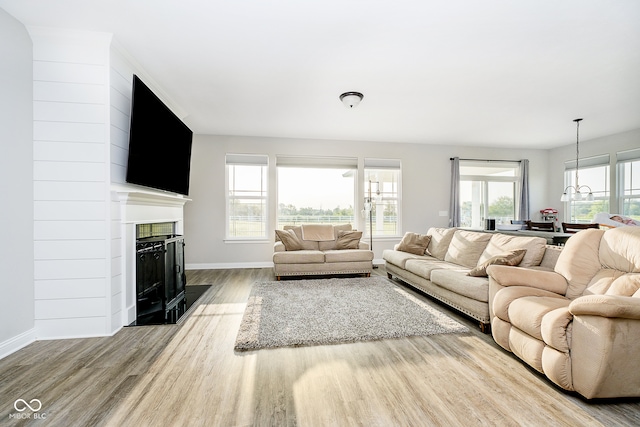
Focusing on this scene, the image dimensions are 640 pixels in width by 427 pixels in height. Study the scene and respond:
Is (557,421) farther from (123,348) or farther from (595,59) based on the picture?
(595,59)

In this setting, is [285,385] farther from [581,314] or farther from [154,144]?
[154,144]

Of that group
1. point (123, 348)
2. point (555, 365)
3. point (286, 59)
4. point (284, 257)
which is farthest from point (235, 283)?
point (555, 365)

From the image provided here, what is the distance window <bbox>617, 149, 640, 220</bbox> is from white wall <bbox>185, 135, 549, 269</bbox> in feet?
Answer: 5.83

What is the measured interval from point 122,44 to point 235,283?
328cm

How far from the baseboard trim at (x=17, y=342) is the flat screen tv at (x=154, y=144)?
1.50 metres

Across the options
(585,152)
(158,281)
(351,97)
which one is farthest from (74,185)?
(585,152)

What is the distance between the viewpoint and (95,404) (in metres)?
1.61

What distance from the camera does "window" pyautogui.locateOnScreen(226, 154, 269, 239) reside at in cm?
563

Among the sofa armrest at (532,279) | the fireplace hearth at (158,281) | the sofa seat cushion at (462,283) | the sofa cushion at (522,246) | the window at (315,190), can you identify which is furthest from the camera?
the window at (315,190)

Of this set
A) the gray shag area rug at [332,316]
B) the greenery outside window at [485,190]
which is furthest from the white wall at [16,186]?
the greenery outside window at [485,190]

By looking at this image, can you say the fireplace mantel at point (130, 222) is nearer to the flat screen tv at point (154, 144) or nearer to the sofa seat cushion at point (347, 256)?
the flat screen tv at point (154, 144)

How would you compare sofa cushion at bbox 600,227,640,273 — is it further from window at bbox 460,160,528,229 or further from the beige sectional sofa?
window at bbox 460,160,528,229

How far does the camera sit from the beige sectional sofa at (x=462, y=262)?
8.81ft

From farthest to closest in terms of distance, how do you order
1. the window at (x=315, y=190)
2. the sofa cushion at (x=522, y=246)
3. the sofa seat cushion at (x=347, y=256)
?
the window at (x=315, y=190) → the sofa seat cushion at (x=347, y=256) → the sofa cushion at (x=522, y=246)
